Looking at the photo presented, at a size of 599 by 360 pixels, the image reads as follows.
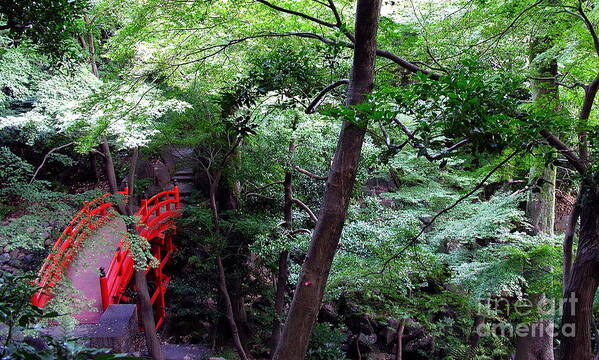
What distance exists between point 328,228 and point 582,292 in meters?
2.09

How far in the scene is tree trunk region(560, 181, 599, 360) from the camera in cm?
312

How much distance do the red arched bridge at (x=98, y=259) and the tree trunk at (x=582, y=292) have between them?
459 centimetres

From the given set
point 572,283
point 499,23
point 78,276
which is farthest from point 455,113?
point 78,276

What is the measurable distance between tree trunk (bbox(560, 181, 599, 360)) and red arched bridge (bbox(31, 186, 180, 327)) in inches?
181

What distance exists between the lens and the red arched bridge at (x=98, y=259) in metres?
5.12

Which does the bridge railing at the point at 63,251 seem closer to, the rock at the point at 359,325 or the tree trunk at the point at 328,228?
the tree trunk at the point at 328,228

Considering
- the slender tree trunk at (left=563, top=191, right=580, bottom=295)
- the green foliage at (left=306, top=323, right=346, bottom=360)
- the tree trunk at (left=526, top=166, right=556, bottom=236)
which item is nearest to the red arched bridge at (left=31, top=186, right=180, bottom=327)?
the green foliage at (left=306, top=323, right=346, bottom=360)

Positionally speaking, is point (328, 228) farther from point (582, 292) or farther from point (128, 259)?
point (128, 259)

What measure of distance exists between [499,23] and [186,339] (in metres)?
8.38

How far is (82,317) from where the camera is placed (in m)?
6.27

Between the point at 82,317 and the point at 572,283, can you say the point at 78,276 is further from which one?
the point at 572,283

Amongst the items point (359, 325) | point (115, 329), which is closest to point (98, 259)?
point (115, 329)

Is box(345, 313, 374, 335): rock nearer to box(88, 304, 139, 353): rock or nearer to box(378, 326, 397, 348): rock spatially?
box(378, 326, 397, 348): rock

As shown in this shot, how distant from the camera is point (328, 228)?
302 cm
